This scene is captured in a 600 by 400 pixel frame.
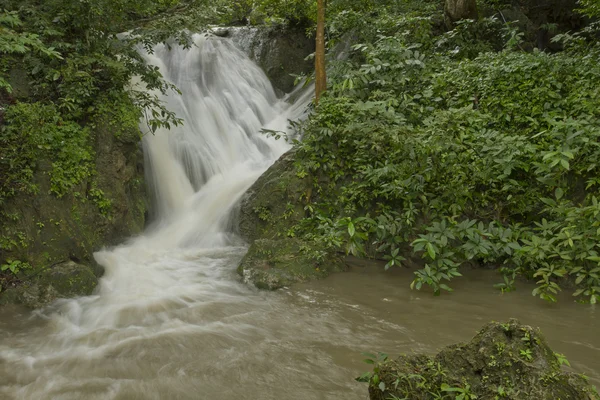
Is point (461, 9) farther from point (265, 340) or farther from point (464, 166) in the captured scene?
point (265, 340)

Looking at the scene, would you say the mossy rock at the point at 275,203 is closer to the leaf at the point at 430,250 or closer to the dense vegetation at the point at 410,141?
the dense vegetation at the point at 410,141

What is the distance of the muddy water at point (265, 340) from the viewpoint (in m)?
3.20

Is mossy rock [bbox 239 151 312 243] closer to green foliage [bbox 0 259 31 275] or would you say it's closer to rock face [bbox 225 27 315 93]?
green foliage [bbox 0 259 31 275]

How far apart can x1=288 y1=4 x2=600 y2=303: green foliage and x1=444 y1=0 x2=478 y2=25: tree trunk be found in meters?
1.88

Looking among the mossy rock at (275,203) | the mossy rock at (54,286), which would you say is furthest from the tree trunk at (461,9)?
the mossy rock at (54,286)

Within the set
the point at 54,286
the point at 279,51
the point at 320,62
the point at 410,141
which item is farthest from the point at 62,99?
the point at 279,51

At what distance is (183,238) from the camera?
24.1ft

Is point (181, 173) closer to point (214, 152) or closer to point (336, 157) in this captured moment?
point (214, 152)

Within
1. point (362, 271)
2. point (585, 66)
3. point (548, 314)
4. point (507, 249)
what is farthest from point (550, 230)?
point (585, 66)

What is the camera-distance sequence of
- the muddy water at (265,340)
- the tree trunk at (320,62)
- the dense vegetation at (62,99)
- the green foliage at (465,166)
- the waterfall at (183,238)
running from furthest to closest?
the tree trunk at (320,62) < the dense vegetation at (62,99) < the green foliage at (465,166) < the waterfall at (183,238) < the muddy water at (265,340)

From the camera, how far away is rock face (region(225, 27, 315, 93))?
13164 mm

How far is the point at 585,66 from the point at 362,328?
5.04 meters

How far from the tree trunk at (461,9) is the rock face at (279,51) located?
4.93m

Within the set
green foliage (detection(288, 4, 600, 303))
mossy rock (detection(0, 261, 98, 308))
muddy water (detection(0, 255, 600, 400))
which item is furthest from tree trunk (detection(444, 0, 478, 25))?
mossy rock (detection(0, 261, 98, 308))
